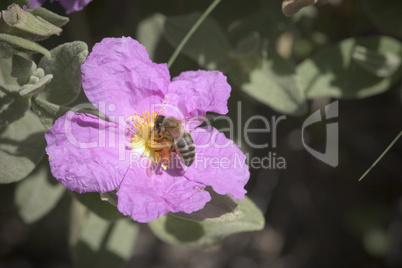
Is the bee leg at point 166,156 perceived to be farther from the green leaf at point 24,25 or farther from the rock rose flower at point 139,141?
the green leaf at point 24,25

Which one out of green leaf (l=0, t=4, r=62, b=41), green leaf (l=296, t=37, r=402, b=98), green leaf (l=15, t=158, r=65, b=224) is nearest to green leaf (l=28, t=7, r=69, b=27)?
green leaf (l=0, t=4, r=62, b=41)

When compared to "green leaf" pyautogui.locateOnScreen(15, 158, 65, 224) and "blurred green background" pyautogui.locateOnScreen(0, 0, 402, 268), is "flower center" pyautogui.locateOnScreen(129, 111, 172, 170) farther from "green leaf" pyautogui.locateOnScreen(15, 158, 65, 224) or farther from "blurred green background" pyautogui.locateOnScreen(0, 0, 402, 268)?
"green leaf" pyautogui.locateOnScreen(15, 158, 65, 224)

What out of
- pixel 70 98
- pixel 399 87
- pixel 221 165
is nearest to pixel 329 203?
pixel 399 87

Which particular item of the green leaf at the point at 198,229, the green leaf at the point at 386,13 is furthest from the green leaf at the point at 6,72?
the green leaf at the point at 386,13

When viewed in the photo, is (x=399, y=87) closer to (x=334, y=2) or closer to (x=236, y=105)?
(x=334, y=2)

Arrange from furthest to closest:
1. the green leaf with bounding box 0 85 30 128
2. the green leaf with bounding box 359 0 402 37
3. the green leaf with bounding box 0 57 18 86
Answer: the green leaf with bounding box 359 0 402 37 → the green leaf with bounding box 0 57 18 86 → the green leaf with bounding box 0 85 30 128

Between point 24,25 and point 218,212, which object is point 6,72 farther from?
point 218,212
